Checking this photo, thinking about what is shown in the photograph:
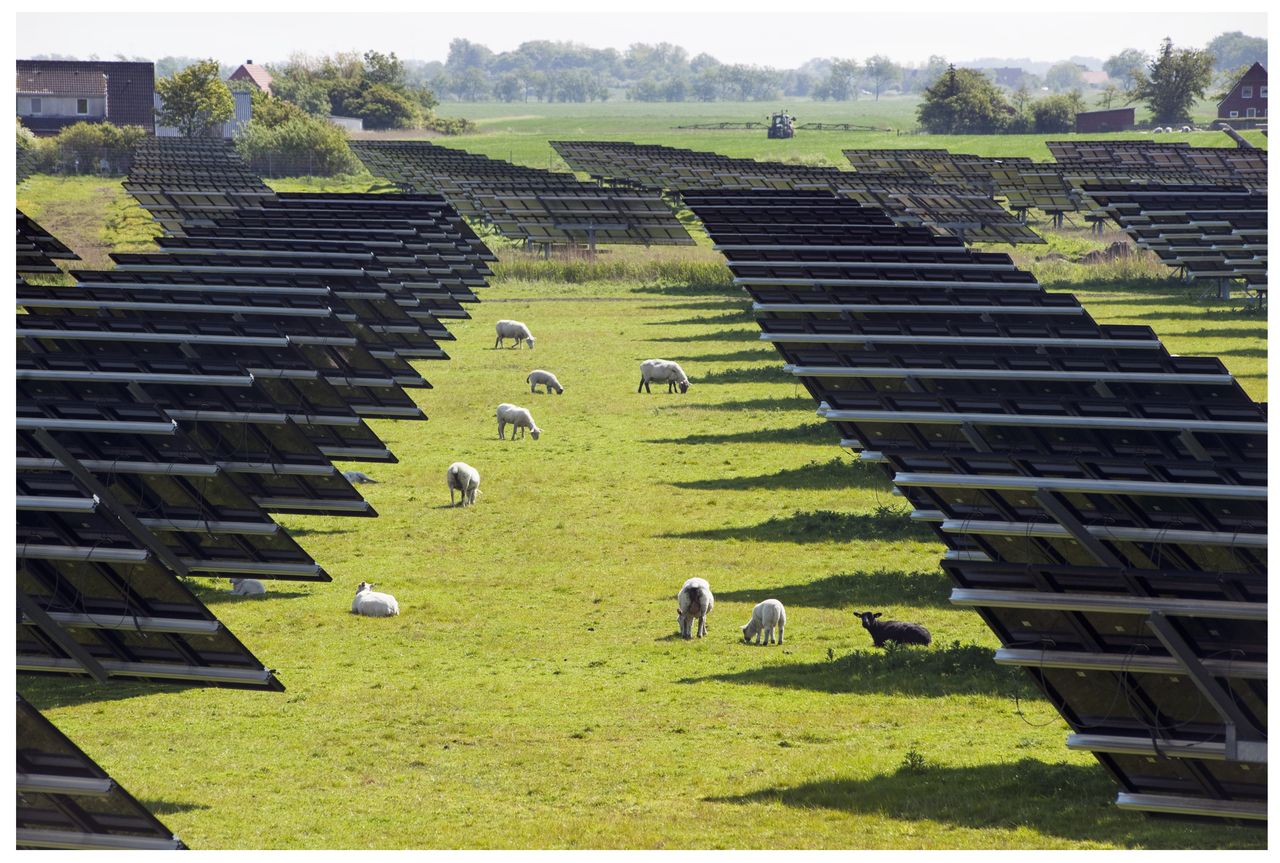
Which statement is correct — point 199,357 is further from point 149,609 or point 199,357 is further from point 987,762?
point 987,762

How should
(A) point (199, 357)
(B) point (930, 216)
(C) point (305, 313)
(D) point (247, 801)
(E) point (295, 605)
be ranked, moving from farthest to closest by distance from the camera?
(B) point (930, 216) < (C) point (305, 313) < (A) point (199, 357) < (E) point (295, 605) < (D) point (247, 801)

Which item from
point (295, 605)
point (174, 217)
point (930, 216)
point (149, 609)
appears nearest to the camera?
point (149, 609)

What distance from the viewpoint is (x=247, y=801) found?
2366 centimetres

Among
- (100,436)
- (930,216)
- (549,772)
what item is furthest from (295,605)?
(930,216)

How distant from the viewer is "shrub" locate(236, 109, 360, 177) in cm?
19388

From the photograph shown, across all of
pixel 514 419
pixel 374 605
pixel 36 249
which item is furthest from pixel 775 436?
pixel 36 249

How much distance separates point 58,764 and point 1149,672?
1181cm

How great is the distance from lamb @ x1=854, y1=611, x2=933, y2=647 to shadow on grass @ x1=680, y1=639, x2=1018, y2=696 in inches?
10.9

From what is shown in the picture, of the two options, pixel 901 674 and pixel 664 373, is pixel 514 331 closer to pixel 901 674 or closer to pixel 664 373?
pixel 664 373

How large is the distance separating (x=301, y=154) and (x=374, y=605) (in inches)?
6554

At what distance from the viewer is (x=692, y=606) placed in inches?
1257

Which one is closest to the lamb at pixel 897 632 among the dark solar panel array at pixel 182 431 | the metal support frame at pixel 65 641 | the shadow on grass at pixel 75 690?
the dark solar panel array at pixel 182 431

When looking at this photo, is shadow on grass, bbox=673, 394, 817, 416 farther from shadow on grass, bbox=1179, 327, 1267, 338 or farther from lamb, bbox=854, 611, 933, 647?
lamb, bbox=854, 611, 933, 647

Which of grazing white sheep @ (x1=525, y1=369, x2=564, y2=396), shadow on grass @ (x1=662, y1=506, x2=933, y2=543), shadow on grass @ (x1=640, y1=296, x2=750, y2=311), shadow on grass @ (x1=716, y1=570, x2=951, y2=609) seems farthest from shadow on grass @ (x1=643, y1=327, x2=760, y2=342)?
shadow on grass @ (x1=716, y1=570, x2=951, y2=609)
